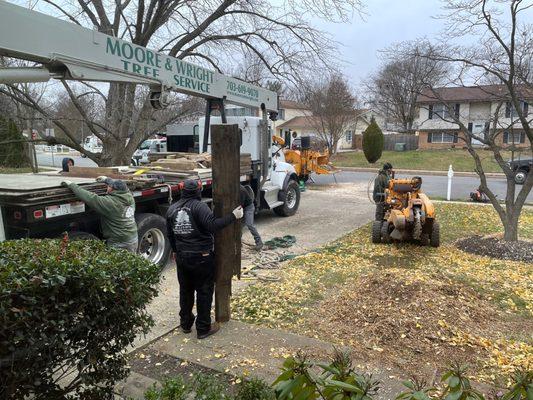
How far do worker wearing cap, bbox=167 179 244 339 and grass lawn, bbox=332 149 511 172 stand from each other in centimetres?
2682

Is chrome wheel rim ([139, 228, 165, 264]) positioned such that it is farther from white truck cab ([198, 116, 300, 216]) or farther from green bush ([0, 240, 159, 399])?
green bush ([0, 240, 159, 399])

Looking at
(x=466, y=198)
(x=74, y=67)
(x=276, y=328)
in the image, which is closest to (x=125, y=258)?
(x=276, y=328)

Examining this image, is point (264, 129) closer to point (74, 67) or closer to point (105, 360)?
point (74, 67)

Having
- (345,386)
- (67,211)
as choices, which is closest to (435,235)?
(67,211)

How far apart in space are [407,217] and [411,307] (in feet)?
10.4

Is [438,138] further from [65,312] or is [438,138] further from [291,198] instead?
[65,312]

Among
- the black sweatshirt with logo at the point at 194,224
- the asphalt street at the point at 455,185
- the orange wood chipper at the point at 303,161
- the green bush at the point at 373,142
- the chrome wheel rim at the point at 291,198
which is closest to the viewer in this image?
the black sweatshirt with logo at the point at 194,224

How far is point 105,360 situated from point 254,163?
7.71m

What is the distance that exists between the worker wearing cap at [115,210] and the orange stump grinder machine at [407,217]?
473 cm

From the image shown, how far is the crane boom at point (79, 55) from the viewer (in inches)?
175

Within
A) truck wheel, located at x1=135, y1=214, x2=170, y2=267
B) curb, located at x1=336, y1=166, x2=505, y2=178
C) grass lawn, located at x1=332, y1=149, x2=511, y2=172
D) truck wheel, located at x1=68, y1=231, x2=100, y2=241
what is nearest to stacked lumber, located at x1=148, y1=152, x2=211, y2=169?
truck wheel, located at x1=135, y1=214, x2=170, y2=267

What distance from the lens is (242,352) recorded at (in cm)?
436

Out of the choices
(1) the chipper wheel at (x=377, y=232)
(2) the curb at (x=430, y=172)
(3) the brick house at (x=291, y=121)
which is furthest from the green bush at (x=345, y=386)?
(3) the brick house at (x=291, y=121)

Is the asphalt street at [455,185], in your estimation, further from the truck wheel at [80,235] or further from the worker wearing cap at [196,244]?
the truck wheel at [80,235]
